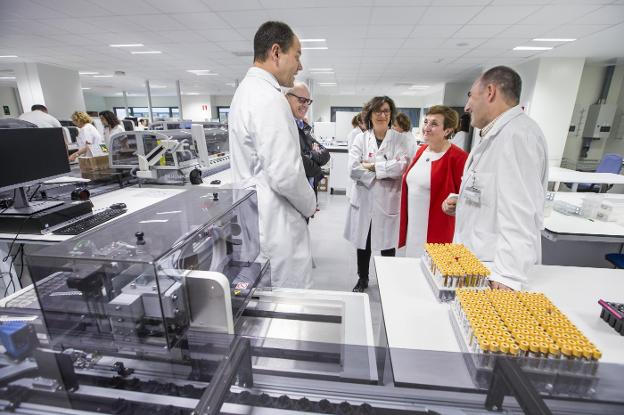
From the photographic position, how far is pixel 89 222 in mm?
1805

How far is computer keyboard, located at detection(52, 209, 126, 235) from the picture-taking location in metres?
1.71

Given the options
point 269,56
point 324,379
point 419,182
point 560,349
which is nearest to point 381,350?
point 324,379

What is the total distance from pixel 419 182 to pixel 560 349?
1398 mm

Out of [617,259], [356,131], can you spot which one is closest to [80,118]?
[356,131]

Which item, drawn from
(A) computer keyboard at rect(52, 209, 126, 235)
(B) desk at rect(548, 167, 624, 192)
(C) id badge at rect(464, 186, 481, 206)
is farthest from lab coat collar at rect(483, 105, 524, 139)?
(B) desk at rect(548, 167, 624, 192)

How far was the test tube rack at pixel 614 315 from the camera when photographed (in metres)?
0.86

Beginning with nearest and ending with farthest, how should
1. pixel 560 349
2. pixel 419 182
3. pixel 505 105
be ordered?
1. pixel 560 349
2. pixel 505 105
3. pixel 419 182

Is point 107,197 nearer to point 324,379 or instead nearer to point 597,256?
point 324,379

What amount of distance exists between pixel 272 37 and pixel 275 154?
1.76 ft

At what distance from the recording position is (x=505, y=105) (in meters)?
1.24

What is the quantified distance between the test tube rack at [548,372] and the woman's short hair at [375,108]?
1840 millimetres

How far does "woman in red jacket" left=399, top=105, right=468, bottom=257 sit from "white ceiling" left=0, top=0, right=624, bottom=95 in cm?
245

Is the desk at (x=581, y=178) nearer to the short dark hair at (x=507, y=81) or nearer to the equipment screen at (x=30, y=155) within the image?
the short dark hair at (x=507, y=81)

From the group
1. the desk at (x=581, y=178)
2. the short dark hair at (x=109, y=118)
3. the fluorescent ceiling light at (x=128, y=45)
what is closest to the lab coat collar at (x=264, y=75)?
the desk at (x=581, y=178)
